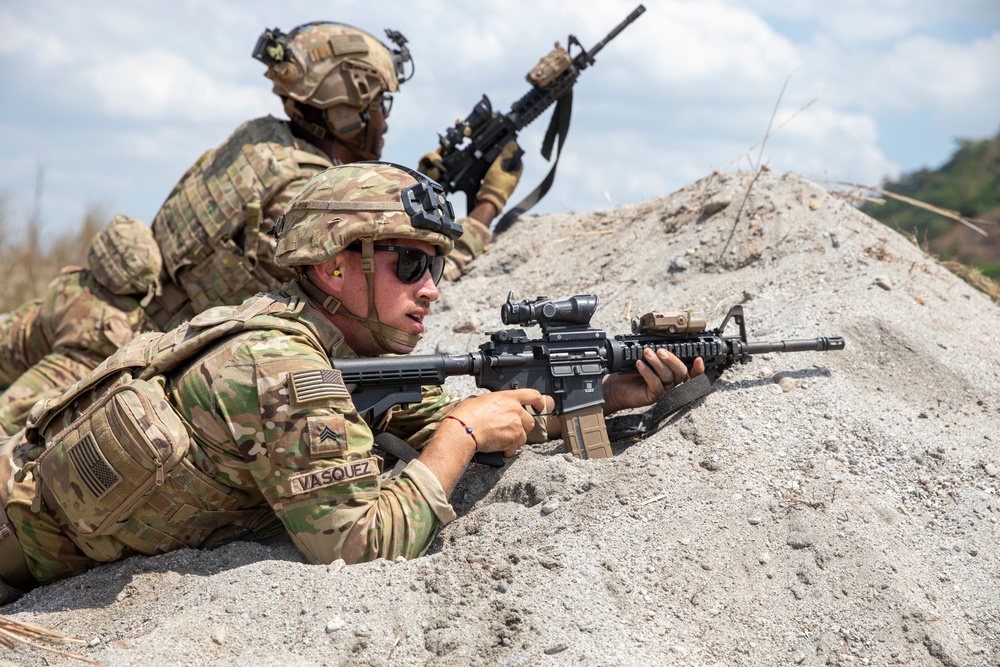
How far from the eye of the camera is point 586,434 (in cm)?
418

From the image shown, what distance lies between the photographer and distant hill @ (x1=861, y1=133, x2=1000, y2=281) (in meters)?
27.8

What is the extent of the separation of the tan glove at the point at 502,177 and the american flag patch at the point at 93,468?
553 cm

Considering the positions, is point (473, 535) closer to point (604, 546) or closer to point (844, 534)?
point (604, 546)

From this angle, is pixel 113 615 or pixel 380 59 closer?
pixel 113 615

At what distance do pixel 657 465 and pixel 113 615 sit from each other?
7.33 ft

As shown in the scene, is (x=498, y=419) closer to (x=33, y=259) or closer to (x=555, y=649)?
(x=555, y=649)

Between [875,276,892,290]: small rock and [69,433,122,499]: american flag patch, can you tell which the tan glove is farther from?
[69,433,122,499]: american flag patch

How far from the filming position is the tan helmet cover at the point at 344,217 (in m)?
3.47

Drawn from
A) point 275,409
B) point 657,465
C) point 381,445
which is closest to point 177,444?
point 275,409

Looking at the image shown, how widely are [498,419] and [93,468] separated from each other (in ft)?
5.13

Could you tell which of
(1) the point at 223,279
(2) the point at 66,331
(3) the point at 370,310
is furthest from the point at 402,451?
(2) the point at 66,331

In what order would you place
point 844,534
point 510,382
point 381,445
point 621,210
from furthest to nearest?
point 621,210, point 510,382, point 381,445, point 844,534

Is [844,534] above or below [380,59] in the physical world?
below

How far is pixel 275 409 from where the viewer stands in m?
3.14
